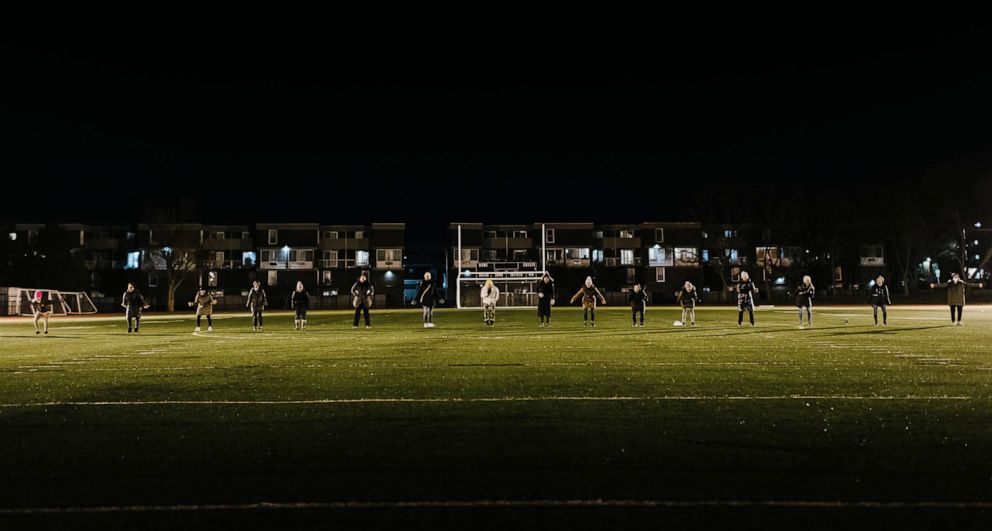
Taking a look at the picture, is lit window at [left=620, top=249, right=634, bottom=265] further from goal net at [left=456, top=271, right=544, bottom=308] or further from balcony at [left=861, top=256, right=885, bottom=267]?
balcony at [left=861, top=256, right=885, bottom=267]

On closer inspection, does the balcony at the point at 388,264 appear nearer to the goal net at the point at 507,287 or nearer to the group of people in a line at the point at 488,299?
the goal net at the point at 507,287

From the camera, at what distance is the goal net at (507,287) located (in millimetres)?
59625

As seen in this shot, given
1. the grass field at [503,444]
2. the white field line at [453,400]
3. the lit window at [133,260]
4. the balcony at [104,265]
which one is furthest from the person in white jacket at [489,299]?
the balcony at [104,265]

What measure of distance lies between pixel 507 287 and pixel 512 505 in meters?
60.9

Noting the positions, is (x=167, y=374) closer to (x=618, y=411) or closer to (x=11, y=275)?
(x=618, y=411)

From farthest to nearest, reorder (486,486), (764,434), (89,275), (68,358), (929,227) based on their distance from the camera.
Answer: (89,275), (929,227), (68,358), (764,434), (486,486)

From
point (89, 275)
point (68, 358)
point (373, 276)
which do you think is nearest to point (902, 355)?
point (68, 358)

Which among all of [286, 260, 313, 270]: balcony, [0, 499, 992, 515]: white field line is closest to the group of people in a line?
[0, 499, 992, 515]: white field line

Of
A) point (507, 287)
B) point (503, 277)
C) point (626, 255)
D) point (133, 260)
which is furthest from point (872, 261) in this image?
point (133, 260)

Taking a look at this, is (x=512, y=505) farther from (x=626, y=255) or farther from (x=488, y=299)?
(x=626, y=255)

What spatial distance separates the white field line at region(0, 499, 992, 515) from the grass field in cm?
2

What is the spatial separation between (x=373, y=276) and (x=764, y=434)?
84.5m

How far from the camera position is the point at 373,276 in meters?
89.7

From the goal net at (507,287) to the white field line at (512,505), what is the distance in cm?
5151
